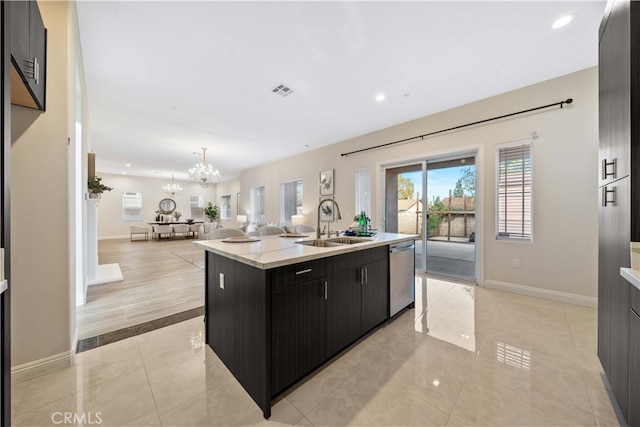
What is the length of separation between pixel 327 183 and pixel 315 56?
338cm

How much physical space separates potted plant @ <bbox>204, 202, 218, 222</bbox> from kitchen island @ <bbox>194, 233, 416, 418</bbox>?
35.6 feet

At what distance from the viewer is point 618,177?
1259 mm

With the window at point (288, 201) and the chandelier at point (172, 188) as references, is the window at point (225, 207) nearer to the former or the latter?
the chandelier at point (172, 188)

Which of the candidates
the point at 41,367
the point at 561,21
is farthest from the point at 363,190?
the point at 41,367

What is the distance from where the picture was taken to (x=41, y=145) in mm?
1634

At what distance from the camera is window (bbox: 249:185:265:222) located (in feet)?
28.6

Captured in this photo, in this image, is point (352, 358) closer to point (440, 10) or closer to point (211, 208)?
point (440, 10)

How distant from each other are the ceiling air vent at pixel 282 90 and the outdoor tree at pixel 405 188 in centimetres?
258

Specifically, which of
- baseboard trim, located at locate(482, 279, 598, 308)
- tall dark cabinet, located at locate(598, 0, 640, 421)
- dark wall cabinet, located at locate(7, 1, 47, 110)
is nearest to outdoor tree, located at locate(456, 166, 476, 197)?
baseboard trim, located at locate(482, 279, 598, 308)

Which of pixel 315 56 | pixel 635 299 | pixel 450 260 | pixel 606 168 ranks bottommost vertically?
pixel 450 260

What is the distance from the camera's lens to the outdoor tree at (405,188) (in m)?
4.46

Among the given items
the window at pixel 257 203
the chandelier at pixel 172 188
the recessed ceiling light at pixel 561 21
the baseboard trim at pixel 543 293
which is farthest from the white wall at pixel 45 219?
the chandelier at pixel 172 188

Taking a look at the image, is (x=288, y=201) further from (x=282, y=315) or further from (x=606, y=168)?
(x=606, y=168)

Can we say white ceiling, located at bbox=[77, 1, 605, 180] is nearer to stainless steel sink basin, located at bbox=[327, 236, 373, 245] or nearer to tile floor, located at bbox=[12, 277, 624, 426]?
stainless steel sink basin, located at bbox=[327, 236, 373, 245]
